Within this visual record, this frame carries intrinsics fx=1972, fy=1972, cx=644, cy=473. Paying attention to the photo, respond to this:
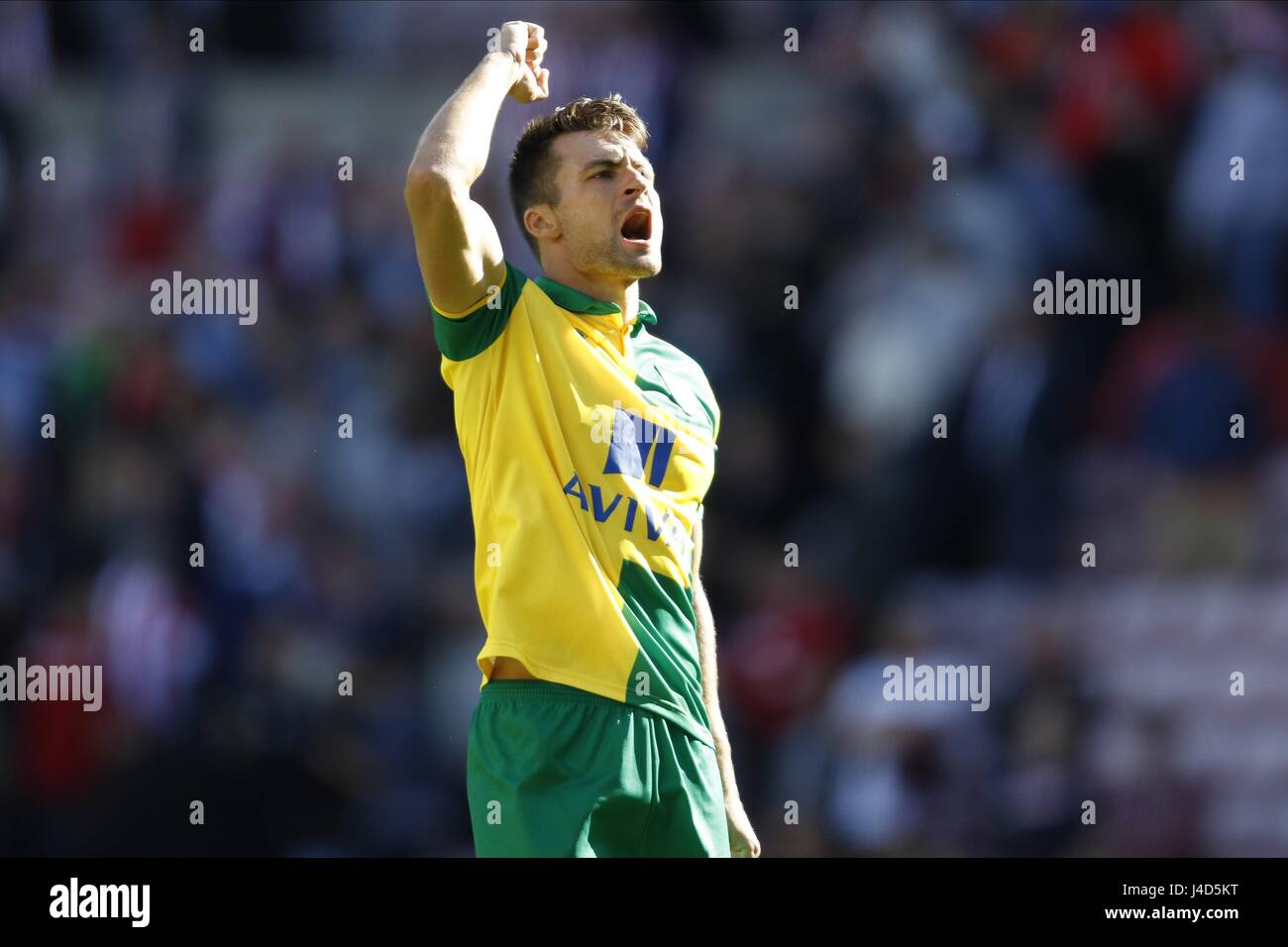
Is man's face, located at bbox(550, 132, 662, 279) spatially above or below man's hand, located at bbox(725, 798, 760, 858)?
above

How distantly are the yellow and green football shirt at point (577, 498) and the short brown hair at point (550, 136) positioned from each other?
313 mm

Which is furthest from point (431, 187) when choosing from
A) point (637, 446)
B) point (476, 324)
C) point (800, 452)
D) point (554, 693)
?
point (800, 452)

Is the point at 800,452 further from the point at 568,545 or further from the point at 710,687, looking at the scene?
the point at 568,545

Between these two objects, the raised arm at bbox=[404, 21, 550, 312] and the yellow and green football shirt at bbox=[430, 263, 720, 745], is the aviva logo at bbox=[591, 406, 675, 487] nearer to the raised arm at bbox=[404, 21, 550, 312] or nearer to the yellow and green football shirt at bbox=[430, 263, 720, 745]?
the yellow and green football shirt at bbox=[430, 263, 720, 745]

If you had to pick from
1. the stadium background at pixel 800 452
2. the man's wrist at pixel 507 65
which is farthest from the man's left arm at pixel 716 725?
the stadium background at pixel 800 452

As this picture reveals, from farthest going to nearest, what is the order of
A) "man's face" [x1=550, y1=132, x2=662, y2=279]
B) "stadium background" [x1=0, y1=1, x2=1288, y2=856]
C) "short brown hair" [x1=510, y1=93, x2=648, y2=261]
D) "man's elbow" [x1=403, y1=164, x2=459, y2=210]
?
"stadium background" [x1=0, y1=1, x2=1288, y2=856] → "short brown hair" [x1=510, y1=93, x2=648, y2=261] → "man's face" [x1=550, y1=132, x2=662, y2=279] → "man's elbow" [x1=403, y1=164, x2=459, y2=210]

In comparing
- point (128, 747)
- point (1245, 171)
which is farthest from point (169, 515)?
point (1245, 171)

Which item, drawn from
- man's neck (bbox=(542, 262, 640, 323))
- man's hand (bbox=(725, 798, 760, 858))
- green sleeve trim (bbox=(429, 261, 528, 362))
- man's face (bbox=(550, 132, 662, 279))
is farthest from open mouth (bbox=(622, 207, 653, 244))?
man's hand (bbox=(725, 798, 760, 858))

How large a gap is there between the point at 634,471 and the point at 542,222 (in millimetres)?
676

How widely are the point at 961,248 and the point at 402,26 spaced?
3.28 metres

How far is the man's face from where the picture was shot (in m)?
4.28

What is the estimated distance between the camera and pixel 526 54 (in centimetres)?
431

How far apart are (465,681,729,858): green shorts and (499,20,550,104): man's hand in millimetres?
1274

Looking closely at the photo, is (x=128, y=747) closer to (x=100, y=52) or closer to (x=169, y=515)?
(x=169, y=515)
